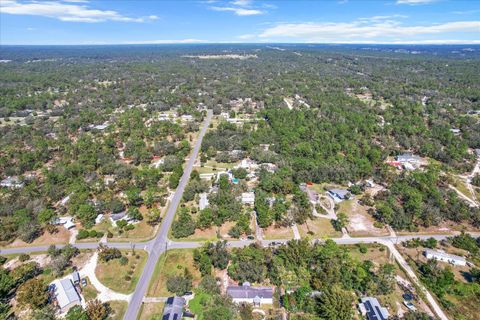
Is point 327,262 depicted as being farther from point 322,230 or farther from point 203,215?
point 203,215

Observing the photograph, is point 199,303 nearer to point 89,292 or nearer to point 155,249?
point 155,249

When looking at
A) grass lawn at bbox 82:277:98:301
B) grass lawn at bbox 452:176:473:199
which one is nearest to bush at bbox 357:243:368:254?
grass lawn at bbox 452:176:473:199

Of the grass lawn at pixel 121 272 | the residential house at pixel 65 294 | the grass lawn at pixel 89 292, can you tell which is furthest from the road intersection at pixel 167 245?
the residential house at pixel 65 294

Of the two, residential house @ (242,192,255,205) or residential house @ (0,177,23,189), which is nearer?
residential house @ (242,192,255,205)

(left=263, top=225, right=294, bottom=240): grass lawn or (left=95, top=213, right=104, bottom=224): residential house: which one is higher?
(left=95, top=213, right=104, bottom=224): residential house

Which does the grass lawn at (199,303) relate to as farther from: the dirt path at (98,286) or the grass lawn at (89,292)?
the grass lawn at (89,292)

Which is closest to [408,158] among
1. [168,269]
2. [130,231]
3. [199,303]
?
[199,303]

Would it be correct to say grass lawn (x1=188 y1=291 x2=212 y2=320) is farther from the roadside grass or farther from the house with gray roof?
the house with gray roof

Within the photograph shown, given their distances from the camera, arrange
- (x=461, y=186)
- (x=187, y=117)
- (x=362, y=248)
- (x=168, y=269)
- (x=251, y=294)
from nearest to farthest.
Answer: (x=251, y=294), (x=168, y=269), (x=362, y=248), (x=461, y=186), (x=187, y=117)
